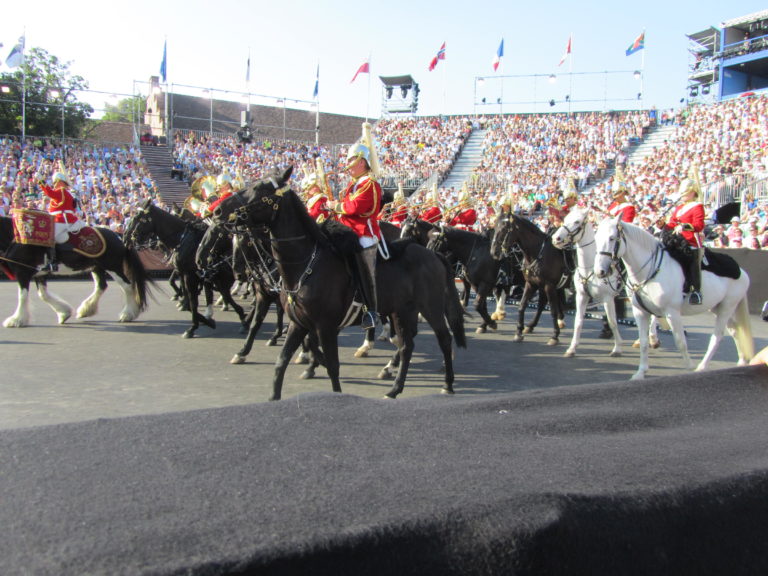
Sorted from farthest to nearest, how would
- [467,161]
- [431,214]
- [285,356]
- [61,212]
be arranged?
1. [467,161]
2. [431,214]
3. [61,212]
4. [285,356]

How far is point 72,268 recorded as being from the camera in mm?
11109

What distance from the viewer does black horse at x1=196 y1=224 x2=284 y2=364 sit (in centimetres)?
599

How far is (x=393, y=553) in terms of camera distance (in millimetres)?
1019

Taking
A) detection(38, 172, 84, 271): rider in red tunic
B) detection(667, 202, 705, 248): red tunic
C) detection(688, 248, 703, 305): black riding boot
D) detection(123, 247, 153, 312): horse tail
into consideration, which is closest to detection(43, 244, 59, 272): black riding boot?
detection(38, 172, 84, 271): rider in red tunic

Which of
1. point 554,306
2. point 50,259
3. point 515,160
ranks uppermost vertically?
point 515,160

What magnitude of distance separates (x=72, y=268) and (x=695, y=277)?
10059mm

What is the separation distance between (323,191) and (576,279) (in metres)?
3.96

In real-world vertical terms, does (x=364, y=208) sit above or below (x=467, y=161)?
below

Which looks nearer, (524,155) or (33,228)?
(33,228)

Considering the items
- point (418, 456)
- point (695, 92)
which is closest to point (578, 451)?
point (418, 456)

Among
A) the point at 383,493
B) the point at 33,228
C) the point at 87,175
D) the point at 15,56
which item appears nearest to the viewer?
the point at 383,493

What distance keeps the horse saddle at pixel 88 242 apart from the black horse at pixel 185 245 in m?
0.59

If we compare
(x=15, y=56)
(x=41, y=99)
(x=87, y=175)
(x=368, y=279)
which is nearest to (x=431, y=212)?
(x=368, y=279)

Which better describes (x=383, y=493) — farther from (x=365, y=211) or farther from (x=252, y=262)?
(x=252, y=262)
